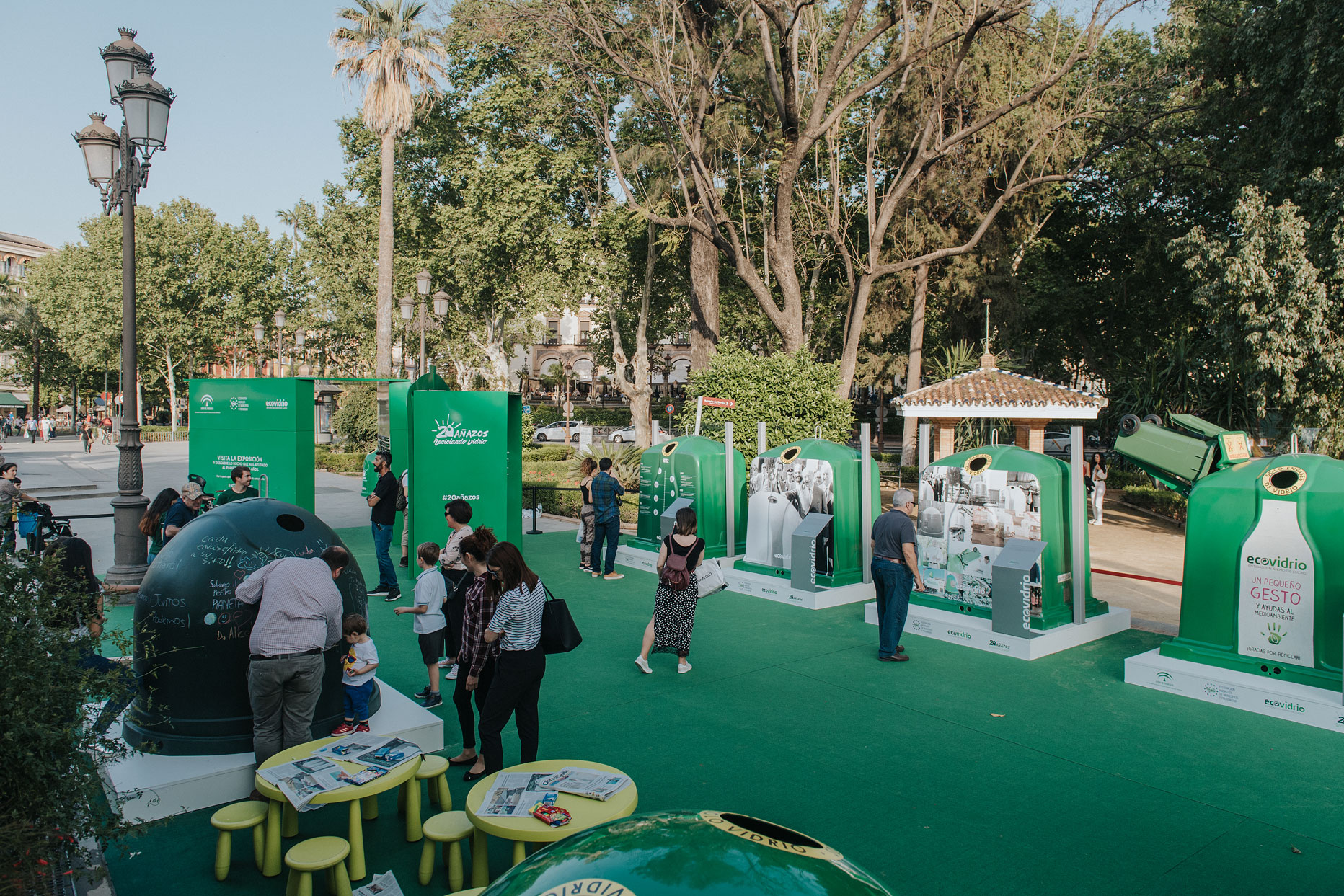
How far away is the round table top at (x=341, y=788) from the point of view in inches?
163

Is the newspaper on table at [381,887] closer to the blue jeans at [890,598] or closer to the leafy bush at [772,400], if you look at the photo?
the blue jeans at [890,598]

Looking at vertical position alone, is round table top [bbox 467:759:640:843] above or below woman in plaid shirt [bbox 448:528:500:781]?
below

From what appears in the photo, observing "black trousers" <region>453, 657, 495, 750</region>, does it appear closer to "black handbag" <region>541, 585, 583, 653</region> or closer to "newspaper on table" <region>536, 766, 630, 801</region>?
"black handbag" <region>541, 585, 583, 653</region>

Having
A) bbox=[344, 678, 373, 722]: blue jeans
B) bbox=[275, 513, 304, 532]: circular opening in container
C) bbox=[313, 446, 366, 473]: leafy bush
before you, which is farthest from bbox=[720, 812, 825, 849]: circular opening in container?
bbox=[313, 446, 366, 473]: leafy bush

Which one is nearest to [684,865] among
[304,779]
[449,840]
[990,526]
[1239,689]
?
[449,840]

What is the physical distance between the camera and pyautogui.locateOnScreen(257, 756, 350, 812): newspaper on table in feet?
13.4

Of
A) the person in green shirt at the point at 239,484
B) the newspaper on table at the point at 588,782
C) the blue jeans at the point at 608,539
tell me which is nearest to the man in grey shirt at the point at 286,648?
the newspaper on table at the point at 588,782

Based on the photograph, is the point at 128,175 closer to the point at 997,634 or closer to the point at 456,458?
the point at 456,458

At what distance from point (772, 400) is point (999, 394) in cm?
450

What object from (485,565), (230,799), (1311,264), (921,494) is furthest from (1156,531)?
(230,799)

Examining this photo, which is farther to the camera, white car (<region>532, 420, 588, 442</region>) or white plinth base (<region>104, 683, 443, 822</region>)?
white car (<region>532, 420, 588, 442</region>)

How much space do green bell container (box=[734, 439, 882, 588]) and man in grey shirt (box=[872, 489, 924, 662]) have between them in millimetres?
2518

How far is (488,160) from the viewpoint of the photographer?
1124 inches

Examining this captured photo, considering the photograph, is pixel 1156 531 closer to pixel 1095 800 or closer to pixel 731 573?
pixel 731 573
